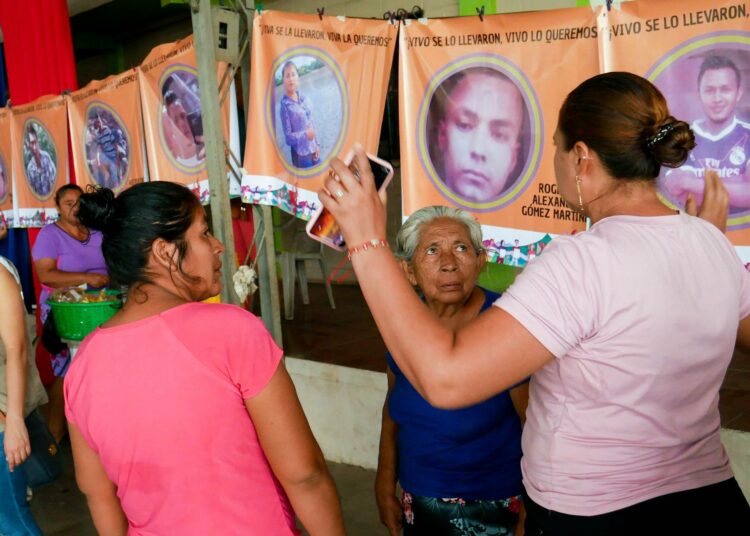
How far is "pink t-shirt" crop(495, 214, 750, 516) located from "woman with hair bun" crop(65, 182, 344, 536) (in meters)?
0.49

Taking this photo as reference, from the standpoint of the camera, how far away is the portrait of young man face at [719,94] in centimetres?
235

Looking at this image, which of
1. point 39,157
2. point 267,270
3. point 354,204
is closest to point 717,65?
point 354,204

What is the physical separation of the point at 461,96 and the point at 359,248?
82.9 inches

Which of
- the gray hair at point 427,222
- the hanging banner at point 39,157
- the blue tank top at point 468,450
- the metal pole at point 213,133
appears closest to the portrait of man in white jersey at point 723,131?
the gray hair at point 427,222

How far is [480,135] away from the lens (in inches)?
117

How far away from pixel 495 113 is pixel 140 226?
1927 mm

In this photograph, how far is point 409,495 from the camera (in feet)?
6.15

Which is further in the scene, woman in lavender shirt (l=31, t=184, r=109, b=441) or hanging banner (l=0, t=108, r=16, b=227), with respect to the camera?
hanging banner (l=0, t=108, r=16, b=227)

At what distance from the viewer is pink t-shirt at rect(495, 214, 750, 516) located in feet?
3.43

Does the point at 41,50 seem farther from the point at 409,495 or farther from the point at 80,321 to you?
the point at 409,495

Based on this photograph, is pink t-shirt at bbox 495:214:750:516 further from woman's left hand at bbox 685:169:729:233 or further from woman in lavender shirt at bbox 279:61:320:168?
woman in lavender shirt at bbox 279:61:320:168

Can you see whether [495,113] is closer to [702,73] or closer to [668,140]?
[702,73]

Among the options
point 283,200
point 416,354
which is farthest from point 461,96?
point 416,354

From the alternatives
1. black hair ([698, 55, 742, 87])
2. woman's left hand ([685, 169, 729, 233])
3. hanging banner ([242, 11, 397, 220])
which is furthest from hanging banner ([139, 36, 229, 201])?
woman's left hand ([685, 169, 729, 233])
